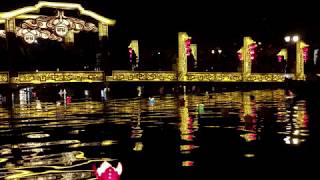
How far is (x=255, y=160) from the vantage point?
292 inches

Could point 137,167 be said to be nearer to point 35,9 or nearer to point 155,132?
point 155,132

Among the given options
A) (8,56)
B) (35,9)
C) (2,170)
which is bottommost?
(2,170)

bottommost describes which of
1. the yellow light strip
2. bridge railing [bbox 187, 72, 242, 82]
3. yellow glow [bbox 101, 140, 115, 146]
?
yellow glow [bbox 101, 140, 115, 146]

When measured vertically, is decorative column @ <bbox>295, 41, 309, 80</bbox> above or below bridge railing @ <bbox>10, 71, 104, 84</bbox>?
above

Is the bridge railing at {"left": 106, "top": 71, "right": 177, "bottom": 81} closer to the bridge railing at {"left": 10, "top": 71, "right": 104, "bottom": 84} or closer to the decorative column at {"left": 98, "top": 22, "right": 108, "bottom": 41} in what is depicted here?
the bridge railing at {"left": 10, "top": 71, "right": 104, "bottom": 84}

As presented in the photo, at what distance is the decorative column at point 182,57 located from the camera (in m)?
33.2

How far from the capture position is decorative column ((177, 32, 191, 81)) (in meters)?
33.2

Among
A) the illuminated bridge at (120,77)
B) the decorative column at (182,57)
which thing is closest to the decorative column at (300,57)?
the illuminated bridge at (120,77)

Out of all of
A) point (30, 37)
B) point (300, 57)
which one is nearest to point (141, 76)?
point (30, 37)

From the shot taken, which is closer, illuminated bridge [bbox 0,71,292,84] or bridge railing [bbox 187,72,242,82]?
illuminated bridge [bbox 0,71,292,84]

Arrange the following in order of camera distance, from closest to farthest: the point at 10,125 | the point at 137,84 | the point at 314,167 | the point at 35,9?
the point at 314,167 → the point at 10,125 → the point at 35,9 → the point at 137,84

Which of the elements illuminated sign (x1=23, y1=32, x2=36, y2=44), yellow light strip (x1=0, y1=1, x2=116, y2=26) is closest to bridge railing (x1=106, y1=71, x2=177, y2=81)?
yellow light strip (x1=0, y1=1, x2=116, y2=26)

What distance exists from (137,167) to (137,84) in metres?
25.0

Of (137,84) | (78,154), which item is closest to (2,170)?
(78,154)
